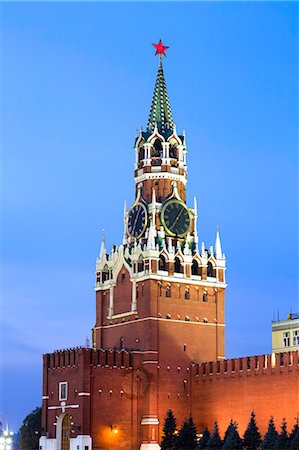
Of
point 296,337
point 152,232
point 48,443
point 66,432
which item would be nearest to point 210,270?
point 152,232

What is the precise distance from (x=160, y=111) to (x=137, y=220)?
11.4m

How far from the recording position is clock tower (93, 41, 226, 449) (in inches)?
3730

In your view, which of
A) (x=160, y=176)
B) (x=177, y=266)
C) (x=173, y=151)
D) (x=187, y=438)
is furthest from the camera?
(x=173, y=151)

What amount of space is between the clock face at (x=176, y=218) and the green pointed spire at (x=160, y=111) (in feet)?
26.4

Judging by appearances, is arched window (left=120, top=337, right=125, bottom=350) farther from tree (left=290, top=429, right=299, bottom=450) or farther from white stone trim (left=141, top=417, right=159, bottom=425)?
tree (left=290, top=429, right=299, bottom=450)

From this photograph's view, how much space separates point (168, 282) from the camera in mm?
96688

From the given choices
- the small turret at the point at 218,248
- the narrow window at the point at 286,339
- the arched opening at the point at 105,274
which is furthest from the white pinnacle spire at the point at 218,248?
the narrow window at the point at 286,339

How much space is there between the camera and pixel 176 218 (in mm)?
101000

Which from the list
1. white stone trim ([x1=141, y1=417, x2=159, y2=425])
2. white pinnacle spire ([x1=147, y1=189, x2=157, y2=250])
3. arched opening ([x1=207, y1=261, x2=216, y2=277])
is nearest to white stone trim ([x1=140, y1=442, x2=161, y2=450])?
white stone trim ([x1=141, y1=417, x2=159, y2=425])

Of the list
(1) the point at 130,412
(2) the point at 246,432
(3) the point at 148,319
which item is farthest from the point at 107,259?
(2) the point at 246,432

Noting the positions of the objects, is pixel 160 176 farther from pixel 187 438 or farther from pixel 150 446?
pixel 187 438

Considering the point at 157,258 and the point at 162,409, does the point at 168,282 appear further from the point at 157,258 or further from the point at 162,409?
the point at 162,409

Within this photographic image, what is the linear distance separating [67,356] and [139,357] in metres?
6.25

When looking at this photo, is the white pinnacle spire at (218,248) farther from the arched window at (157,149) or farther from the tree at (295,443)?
the tree at (295,443)
